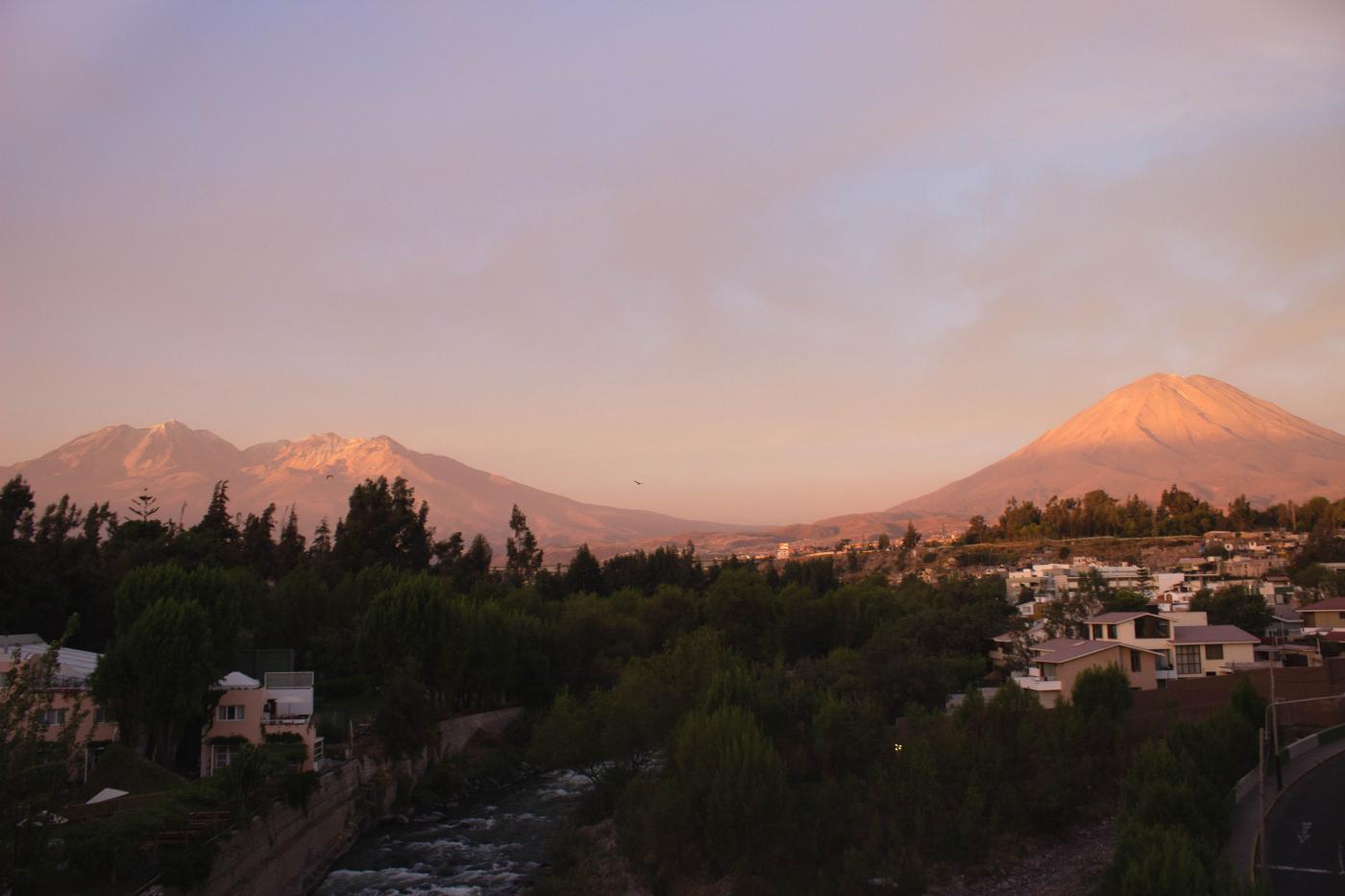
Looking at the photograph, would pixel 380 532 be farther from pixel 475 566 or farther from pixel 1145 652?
pixel 1145 652

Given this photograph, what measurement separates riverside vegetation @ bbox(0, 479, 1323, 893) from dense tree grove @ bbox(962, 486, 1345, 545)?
75.5m

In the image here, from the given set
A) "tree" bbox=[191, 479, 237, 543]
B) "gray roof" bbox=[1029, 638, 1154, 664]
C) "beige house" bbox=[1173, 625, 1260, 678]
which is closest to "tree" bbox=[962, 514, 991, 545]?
"beige house" bbox=[1173, 625, 1260, 678]

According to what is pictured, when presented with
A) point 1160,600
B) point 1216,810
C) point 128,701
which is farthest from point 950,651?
point 128,701

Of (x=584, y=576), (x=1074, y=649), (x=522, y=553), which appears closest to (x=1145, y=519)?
(x=584, y=576)

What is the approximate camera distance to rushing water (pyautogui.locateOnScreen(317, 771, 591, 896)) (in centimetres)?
2798

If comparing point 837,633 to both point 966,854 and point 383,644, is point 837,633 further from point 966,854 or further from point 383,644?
point 966,854

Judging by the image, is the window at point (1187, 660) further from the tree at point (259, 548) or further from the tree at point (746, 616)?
the tree at point (259, 548)

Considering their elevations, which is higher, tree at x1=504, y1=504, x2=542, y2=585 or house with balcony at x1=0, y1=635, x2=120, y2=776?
tree at x1=504, y1=504, x2=542, y2=585

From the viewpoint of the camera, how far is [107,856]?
2056 centimetres

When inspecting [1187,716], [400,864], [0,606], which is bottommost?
[400,864]

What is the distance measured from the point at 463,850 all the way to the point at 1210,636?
35381 mm

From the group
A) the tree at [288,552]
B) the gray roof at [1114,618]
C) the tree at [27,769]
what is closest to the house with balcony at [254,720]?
the tree at [27,769]

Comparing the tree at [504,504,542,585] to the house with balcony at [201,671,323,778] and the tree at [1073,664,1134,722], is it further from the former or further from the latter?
the tree at [1073,664,1134,722]

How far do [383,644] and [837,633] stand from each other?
3575cm
